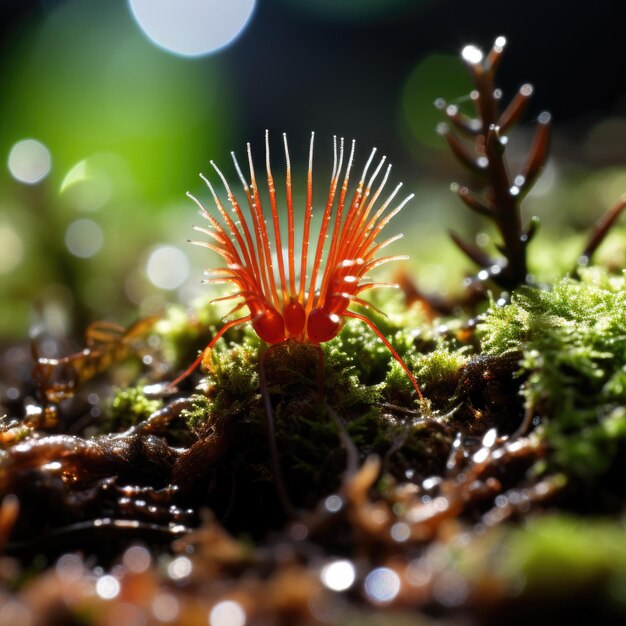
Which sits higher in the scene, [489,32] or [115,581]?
[489,32]

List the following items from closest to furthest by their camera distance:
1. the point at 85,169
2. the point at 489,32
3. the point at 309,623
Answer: the point at 309,623 → the point at 85,169 → the point at 489,32

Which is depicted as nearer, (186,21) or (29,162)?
(29,162)

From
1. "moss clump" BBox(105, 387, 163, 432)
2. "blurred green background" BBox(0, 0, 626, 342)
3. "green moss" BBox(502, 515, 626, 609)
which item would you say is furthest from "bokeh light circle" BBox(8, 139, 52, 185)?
"green moss" BBox(502, 515, 626, 609)

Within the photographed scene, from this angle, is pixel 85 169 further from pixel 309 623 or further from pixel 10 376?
pixel 309 623

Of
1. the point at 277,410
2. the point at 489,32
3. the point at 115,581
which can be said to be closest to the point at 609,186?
the point at 277,410

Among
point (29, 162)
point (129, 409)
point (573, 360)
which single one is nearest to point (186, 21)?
point (29, 162)

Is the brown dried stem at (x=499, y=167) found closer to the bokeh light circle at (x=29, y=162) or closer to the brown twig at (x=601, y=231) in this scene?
the brown twig at (x=601, y=231)

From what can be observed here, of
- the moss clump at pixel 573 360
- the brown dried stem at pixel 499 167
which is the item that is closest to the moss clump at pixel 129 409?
the moss clump at pixel 573 360

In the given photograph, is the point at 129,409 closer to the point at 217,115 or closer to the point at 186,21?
the point at 217,115
